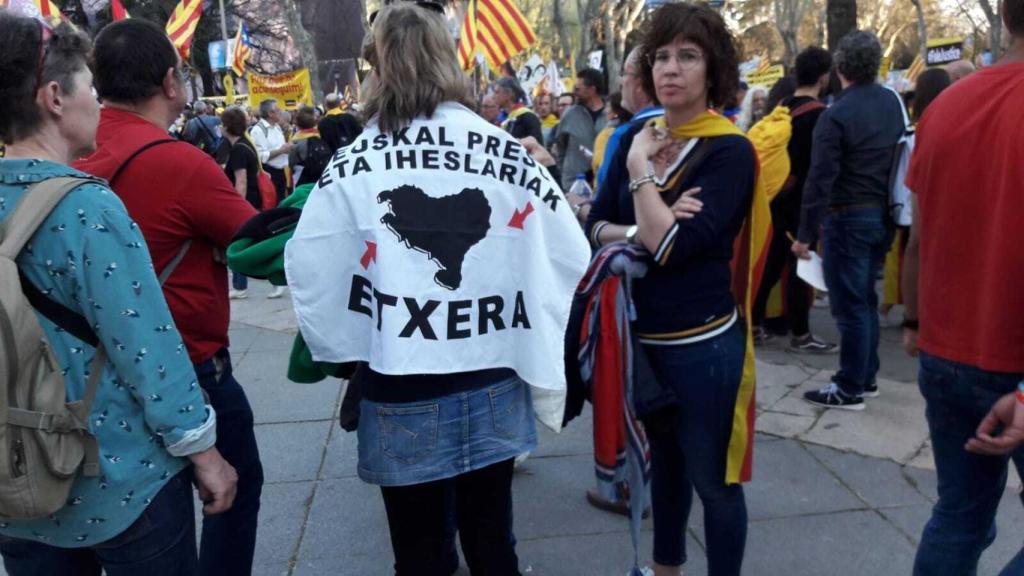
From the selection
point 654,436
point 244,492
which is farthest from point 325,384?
point 654,436

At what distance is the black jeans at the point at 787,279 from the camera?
612 cm

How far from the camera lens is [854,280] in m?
4.64

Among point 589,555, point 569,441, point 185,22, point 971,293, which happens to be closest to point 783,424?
point 569,441

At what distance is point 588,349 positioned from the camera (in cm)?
247

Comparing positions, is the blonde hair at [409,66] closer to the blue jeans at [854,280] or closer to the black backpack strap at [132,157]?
the black backpack strap at [132,157]

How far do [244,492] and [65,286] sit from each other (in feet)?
3.91

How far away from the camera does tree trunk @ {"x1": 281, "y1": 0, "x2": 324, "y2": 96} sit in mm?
16109

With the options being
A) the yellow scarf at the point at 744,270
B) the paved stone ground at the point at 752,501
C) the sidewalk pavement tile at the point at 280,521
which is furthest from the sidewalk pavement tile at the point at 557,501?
the yellow scarf at the point at 744,270

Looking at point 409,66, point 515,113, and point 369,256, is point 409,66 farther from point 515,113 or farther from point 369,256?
point 515,113

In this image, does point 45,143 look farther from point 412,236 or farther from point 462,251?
point 462,251

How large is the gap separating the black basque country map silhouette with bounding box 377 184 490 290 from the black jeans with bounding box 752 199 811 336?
458 cm

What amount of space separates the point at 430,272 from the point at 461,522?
75 centimetres

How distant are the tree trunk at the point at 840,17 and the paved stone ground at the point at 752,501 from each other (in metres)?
4.69

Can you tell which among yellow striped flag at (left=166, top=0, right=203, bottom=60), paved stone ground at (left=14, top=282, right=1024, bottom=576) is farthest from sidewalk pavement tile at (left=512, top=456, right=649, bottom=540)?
yellow striped flag at (left=166, top=0, right=203, bottom=60)
